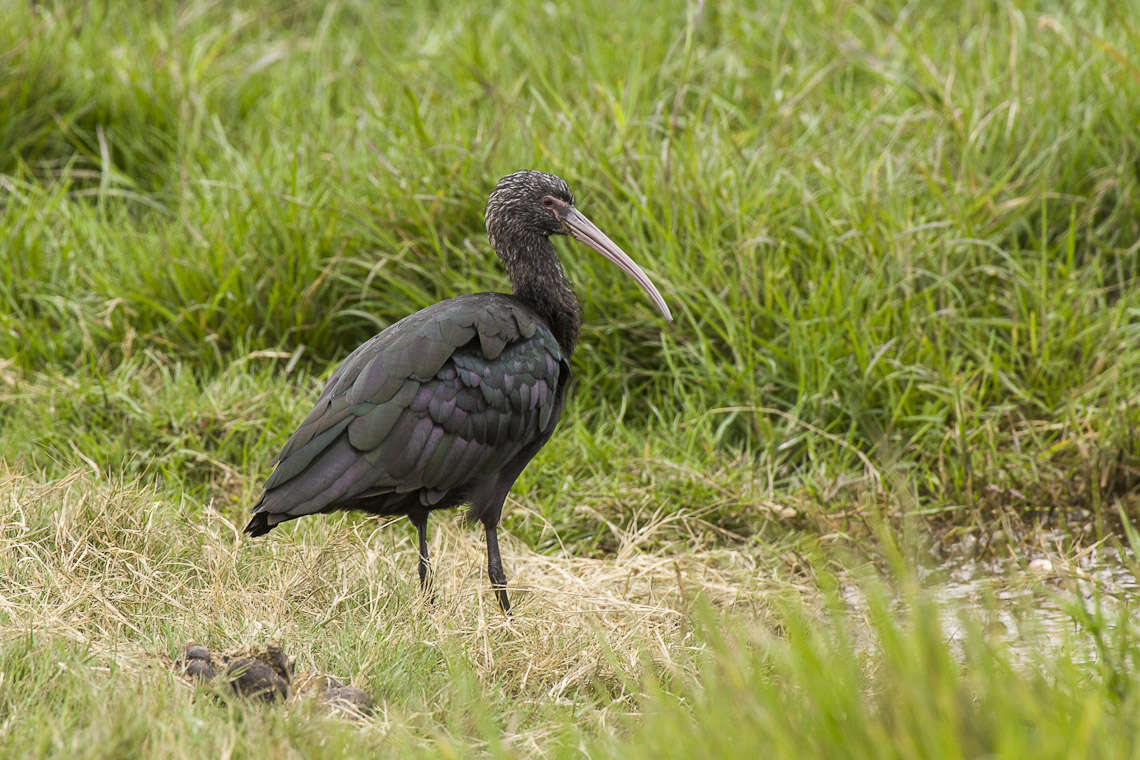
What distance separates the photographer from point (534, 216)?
464 cm

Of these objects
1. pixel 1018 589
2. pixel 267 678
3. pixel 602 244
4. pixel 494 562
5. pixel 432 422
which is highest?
pixel 602 244

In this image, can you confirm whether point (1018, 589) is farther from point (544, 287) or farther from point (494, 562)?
point (544, 287)

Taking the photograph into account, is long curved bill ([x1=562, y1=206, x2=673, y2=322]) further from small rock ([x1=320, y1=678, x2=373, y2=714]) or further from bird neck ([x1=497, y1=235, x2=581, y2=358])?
small rock ([x1=320, y1=678, x2=373, y2=714])

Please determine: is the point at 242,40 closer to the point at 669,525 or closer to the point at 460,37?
the point at 460,37

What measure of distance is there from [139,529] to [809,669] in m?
2.36

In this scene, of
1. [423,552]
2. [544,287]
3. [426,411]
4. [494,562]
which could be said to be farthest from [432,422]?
[544,287]

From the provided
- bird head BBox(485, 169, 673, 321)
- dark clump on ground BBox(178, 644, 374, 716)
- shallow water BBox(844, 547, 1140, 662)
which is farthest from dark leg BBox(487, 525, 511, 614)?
shallow water BBox(844, 547, 1140, 662)

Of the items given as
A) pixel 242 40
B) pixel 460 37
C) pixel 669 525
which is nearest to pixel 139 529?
pixel 669 525

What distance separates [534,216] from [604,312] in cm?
100

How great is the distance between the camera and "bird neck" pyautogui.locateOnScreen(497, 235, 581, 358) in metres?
4.58

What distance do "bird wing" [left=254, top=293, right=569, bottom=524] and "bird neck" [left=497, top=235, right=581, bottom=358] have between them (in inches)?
9.0

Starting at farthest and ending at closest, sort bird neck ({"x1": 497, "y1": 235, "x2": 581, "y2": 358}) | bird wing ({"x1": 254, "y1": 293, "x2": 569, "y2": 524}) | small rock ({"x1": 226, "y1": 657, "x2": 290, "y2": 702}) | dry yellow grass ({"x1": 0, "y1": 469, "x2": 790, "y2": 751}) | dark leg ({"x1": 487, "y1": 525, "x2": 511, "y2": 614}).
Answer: bird neck ({"x1": 497, "y1": 235, "x2": 581, "y2": 358}), dark leg ({"x1": 487, "y1": 525, "x2": 511, "y2": 614}), bird wing ({"x1": 254, "y1": 293, "x2": 569, "y2": 524}), dry yellow grass ({"x1": 0, "y1": 469, "x2": 790, "y2": 751}), small rock ({"x1": 226, "y1": 657, "x2": 290, "y2": 702})

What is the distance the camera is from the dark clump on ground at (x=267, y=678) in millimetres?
3092

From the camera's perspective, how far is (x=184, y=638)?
3475 millimetres
